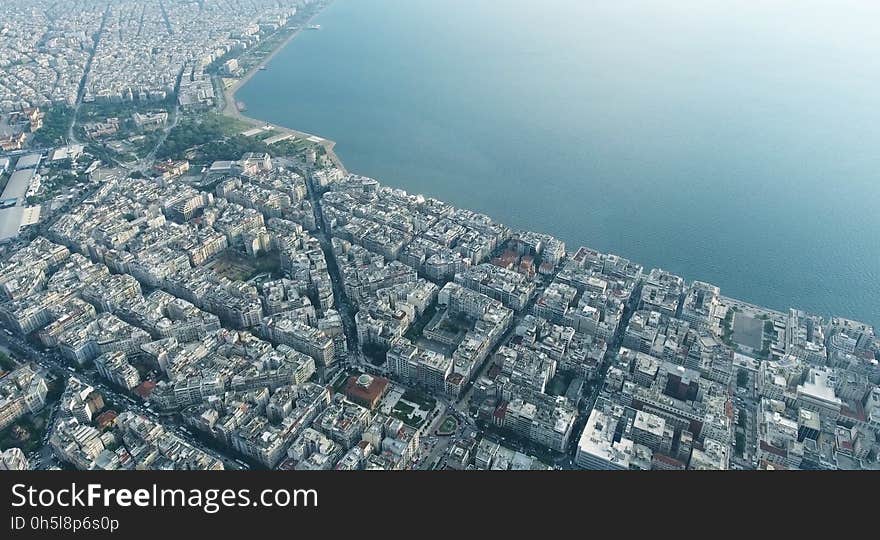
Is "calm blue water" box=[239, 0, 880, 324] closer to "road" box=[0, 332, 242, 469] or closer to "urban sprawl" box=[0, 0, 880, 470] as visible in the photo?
"urban sprawl" box=[0, 0, 880, 470]

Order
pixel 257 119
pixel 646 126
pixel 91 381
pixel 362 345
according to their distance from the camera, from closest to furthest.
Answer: pixel 91 381 → pixel 362 345 → pixel 646 126 → pixel 257 119

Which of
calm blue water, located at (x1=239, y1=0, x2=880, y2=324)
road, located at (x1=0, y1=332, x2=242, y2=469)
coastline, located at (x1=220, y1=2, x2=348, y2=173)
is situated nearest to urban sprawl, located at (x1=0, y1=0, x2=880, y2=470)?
road, located at (x1=0, y1=332, x2=242, y2=469)

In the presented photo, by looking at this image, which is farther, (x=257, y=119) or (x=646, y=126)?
(x=257, y=119)

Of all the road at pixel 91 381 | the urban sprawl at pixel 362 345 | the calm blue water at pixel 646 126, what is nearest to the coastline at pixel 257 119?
the calm blue water at pixel 646 126

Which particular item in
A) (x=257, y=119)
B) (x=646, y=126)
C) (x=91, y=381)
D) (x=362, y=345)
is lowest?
(x=91, y=381)

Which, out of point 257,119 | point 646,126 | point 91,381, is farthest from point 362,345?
point 646,126

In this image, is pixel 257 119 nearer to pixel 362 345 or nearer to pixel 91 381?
pixel 91 381
